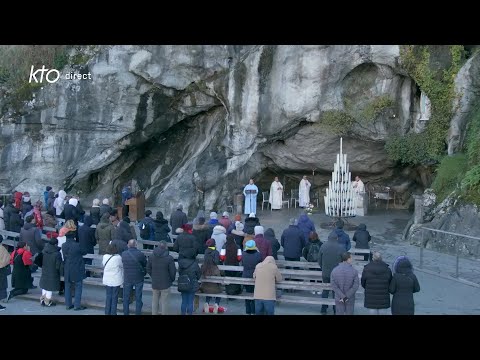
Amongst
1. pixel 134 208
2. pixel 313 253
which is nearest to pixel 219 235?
pixel 313 253

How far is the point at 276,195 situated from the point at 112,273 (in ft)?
39.7

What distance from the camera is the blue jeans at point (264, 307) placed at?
1179 cm

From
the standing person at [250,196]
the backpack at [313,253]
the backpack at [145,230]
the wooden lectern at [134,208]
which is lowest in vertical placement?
the backpack at [313,253]

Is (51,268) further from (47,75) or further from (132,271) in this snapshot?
(47,75)

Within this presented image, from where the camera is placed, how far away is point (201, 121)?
24344 mm

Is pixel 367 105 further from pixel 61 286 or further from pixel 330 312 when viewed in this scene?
pixel 61 286

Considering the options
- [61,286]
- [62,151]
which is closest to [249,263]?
[61,286]

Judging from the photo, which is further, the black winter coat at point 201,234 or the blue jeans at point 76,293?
A: the black winter coat at point 201,234

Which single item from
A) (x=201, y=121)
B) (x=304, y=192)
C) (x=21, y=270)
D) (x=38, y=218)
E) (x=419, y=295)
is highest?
(x=201, y=121)

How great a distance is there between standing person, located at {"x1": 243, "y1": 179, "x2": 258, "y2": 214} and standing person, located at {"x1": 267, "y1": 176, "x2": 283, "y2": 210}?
1.26 meters

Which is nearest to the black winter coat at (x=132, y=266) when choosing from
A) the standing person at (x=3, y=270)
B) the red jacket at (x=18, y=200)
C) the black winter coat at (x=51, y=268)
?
the black winter coat at (x=51, y=268)

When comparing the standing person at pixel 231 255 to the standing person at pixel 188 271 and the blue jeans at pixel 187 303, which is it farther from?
the standing person at pixel 188 271

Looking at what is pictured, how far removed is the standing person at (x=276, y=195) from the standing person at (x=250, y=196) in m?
1.26

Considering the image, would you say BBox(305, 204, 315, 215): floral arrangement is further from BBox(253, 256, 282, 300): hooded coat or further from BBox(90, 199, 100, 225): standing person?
BBox(253, 256, 282, 300): hooded coat
